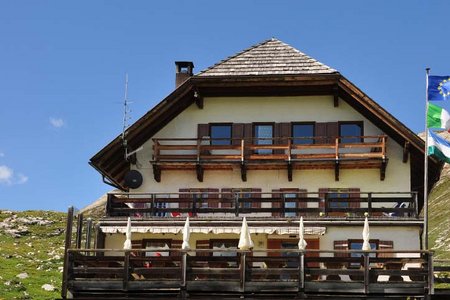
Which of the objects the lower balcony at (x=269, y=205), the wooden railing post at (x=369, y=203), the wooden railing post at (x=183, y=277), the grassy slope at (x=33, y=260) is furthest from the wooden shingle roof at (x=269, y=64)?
the grassy slope at (x=33, y=260)

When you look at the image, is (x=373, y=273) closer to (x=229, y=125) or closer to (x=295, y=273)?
(x=295, y=273)

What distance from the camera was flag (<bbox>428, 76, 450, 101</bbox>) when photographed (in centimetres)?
2770

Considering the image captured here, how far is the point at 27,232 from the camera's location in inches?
3031

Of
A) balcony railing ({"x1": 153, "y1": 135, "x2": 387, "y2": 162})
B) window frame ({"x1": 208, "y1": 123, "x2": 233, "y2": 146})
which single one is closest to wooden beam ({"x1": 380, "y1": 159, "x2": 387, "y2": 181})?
balcony railing ({"x1": 153, "y1": 135, "x2": 387, "y2": 162})

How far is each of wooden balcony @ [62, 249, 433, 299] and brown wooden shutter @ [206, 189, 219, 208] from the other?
15.4 ft

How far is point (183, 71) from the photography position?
3741 centimetres

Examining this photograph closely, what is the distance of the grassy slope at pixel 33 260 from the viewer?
4216cm

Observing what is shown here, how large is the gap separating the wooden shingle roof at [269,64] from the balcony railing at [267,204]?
4.14 meters

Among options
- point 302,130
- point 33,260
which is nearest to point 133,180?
point 302,130

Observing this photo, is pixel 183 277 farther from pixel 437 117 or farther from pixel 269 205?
pixel 437 117

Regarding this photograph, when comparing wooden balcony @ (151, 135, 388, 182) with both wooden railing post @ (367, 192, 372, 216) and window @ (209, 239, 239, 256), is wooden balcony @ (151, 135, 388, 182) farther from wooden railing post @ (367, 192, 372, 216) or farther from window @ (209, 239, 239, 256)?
window @ (209, 239, 239, 256)

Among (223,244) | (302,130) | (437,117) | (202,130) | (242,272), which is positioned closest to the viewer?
(242,272)

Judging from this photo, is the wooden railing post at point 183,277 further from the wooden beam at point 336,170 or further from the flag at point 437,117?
the flag at point 437,117

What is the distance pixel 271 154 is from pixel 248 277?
7.53 metres
